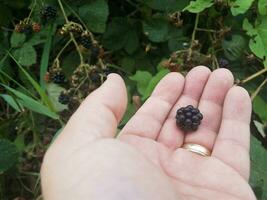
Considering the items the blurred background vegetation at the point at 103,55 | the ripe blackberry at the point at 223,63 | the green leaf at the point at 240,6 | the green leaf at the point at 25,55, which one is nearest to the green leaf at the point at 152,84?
the blurred background vegetation at the point at 103,55

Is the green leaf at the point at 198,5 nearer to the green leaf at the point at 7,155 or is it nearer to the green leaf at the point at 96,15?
the green leaf at the point at 96,15

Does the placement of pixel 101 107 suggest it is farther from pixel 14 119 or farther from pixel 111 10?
pixel 111 10

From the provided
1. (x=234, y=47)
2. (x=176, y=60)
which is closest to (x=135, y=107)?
(x=176, y=60)

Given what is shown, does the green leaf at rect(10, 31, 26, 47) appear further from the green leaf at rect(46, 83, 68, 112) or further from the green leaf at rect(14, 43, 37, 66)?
the green leaf at rect(46, 83, 68, 112)

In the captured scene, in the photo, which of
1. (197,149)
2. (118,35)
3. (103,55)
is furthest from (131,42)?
(197,149)

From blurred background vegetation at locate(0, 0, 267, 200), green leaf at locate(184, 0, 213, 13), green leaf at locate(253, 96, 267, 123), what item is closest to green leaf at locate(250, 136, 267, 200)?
blurred background vegetation at locate(0, 0, 267, 200)

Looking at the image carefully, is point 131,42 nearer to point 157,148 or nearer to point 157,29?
point 157,29
